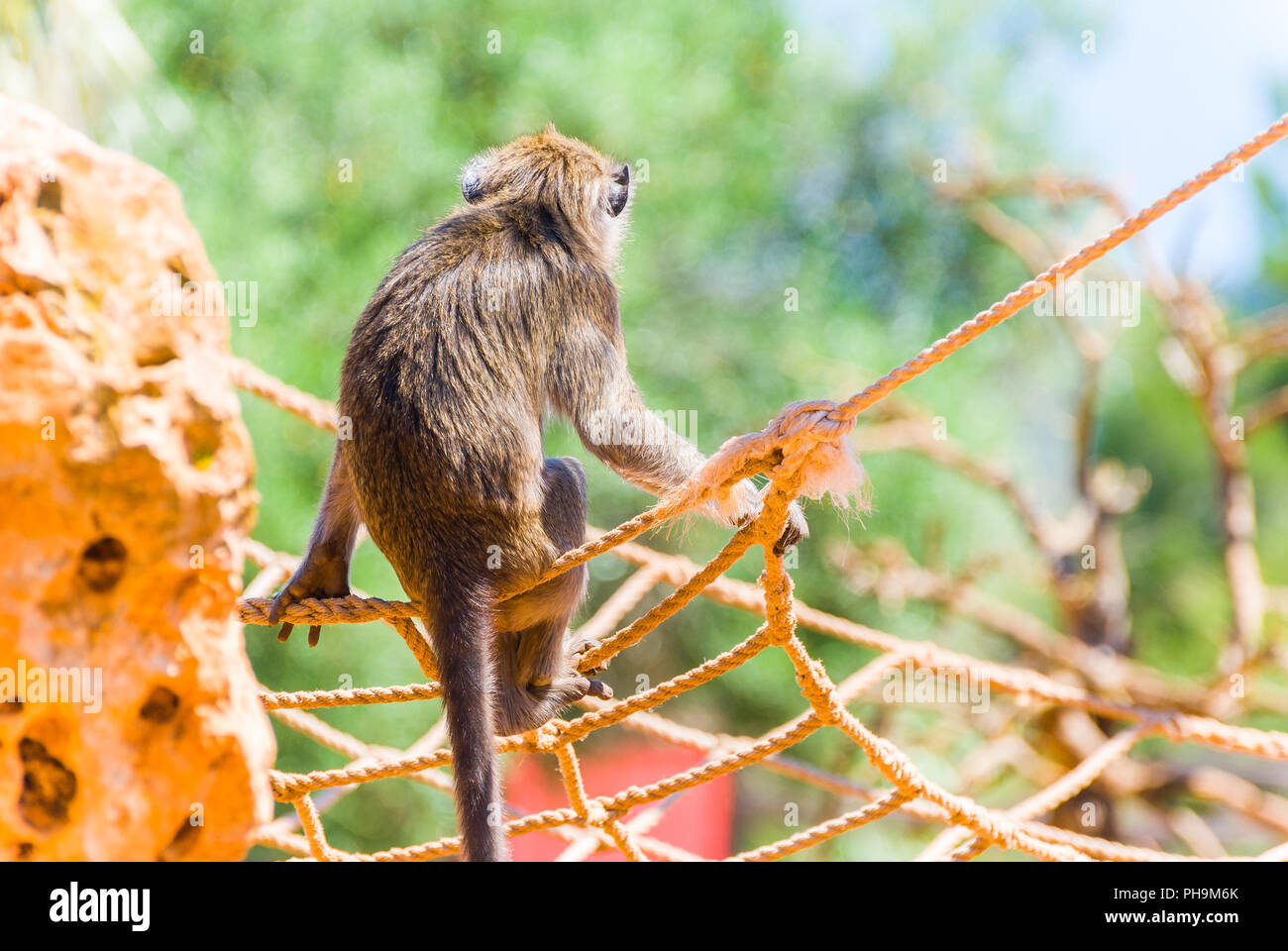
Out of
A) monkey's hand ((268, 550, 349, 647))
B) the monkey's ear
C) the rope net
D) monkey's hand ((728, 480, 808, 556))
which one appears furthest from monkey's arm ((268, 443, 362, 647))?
monkey's hand ((728, 480, 808, 556))

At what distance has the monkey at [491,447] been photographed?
2.75m

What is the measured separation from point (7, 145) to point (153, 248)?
10.1 inches

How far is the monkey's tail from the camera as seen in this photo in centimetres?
249

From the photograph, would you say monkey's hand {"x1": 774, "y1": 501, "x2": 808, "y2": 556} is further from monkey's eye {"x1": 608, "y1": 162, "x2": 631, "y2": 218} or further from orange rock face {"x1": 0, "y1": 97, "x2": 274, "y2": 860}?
orange rock face {"x1": 0, "y1": 97, "x2": 274, "y2": 860}

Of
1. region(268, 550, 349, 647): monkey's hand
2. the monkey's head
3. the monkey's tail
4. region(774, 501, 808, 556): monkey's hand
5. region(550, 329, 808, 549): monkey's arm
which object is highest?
the monkey's head

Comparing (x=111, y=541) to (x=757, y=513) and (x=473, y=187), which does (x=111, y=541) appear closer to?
(x=757, y=513)

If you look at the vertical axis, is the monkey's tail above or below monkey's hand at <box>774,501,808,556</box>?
below

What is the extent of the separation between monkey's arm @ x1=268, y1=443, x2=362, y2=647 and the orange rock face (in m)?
1.40

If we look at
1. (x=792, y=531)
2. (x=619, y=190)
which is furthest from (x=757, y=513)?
(x=619, y=190)

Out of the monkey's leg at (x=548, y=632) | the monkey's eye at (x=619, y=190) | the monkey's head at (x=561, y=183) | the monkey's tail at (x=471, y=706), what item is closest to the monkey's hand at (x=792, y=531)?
the monkey's leg at (x=548, y=632)

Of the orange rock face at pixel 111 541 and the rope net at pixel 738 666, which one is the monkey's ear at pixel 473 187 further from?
the orange rock face at pixel 111 541

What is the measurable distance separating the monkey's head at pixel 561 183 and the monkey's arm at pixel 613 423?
0.41 m

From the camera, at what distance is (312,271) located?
8836 mm
